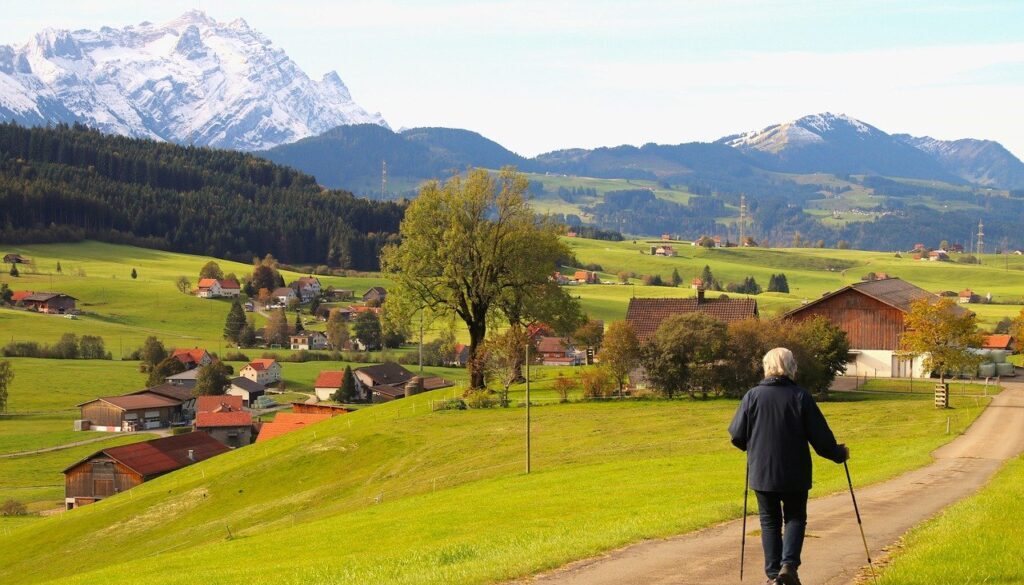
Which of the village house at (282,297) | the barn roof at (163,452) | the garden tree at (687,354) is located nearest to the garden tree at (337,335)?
the village house at (282,297)

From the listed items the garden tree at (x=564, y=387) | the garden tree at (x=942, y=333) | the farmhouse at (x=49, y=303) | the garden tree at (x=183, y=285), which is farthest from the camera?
the garden tree at (x=183, y=285)

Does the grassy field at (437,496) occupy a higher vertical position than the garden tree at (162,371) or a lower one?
higher

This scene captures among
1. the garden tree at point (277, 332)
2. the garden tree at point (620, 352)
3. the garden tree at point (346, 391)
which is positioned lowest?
the garden tree at point (346, 391)

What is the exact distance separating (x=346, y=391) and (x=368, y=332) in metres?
39.7

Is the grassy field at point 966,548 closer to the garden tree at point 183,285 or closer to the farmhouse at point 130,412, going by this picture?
the farmhouse at point 130,412

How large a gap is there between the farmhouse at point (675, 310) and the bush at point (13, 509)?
127 feet

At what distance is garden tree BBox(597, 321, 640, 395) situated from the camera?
6112cm

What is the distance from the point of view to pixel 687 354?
2344 inches

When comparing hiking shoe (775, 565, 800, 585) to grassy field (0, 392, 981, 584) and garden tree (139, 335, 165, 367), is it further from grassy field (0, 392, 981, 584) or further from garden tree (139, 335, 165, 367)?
garden tree (139, 335, 165, 367)

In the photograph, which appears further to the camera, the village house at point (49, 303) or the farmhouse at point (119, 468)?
the village house at point (49, 303)

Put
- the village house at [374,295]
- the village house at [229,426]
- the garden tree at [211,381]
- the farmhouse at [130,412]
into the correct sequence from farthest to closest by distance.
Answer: the village house at [374,295] → the garden tree at [211,381] → the farmhouse at [130,412] → the village house at [229,426]

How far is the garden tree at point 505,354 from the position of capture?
62.5m

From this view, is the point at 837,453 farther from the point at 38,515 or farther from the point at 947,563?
the point at 38,515

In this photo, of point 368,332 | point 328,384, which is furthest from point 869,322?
point 368,332
